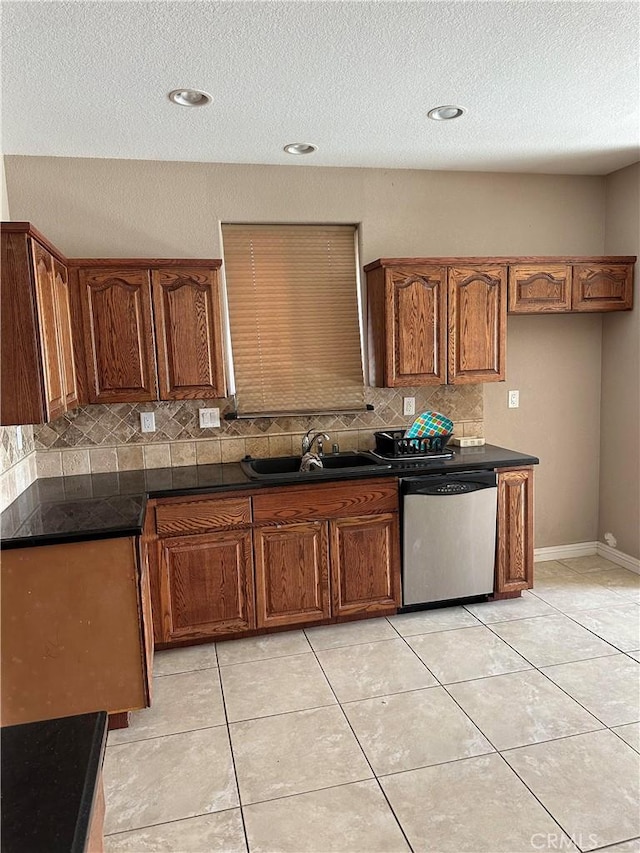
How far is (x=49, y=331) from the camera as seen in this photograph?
2.54 m

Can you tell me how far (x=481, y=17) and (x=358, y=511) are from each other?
227 cm

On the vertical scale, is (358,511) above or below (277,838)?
above

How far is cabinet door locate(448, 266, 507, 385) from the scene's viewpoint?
352cm

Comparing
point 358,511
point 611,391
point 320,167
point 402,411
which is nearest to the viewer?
point 358,511

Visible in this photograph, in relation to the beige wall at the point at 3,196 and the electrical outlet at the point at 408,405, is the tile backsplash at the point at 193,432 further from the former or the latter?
the beige wall at the point at 3,196

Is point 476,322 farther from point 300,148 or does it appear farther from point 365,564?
point 365,564

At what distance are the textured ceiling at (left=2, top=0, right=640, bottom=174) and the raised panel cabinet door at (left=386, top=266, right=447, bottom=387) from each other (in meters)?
0.71

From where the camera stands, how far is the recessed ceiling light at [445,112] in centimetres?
273

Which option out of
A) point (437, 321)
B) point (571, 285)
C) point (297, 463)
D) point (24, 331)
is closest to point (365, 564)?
point (297, 463)

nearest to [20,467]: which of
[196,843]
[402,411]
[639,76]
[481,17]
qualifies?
[196,843]

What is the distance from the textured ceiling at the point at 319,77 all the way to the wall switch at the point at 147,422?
1441 mm

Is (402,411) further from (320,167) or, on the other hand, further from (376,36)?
(376,36)

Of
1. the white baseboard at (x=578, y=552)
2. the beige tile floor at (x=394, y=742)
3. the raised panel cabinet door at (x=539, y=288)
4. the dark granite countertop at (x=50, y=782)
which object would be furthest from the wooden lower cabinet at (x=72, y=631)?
the white baseboard at (x=578, y=552)

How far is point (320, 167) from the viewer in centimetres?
357
